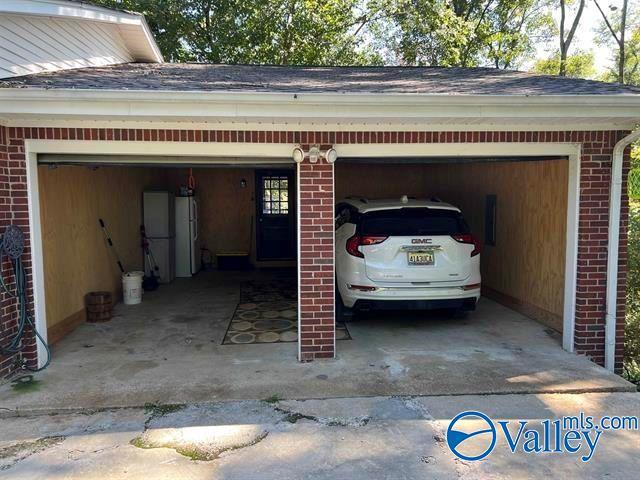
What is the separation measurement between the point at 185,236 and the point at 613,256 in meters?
7.53

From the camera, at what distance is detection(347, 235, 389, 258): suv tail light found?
5.52 metres

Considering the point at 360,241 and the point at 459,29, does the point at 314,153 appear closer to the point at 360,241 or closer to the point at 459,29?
the point at 360,241

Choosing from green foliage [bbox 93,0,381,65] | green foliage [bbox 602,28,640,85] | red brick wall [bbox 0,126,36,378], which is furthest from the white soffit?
green foliage [bbox 602,28,640,85]

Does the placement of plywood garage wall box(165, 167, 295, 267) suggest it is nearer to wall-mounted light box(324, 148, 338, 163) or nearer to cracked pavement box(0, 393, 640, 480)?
wall-mounted light box(324, 148, 338, 163)

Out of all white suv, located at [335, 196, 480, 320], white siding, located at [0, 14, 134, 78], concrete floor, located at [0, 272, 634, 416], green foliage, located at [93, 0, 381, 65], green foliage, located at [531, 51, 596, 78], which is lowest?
concrete floor, located at [0, 272, 634, 416]

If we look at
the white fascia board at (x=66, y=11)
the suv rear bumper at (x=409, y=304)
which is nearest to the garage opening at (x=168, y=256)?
the suv rear bumper at (x=409, y=304)

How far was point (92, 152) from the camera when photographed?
457cm

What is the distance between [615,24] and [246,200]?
82.2ft

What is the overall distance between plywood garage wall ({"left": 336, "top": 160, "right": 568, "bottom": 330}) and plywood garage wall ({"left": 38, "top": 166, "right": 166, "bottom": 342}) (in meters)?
5.87

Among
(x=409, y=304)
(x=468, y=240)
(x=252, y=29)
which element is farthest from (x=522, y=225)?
(x=252, y=29)

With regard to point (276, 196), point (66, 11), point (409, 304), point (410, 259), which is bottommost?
point (409, 304)

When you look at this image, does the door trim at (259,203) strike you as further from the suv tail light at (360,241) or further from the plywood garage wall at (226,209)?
the suv tail light at (360,241)

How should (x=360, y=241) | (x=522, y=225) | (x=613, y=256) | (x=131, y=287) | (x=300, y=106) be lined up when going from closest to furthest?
1. (x=300, y=106)
2. (x=613, y=256)
3. (x=360, y=241)
4. (x=522, y=225)
5. (x=131, y=287)

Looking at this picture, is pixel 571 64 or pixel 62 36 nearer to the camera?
pixel 62 36
